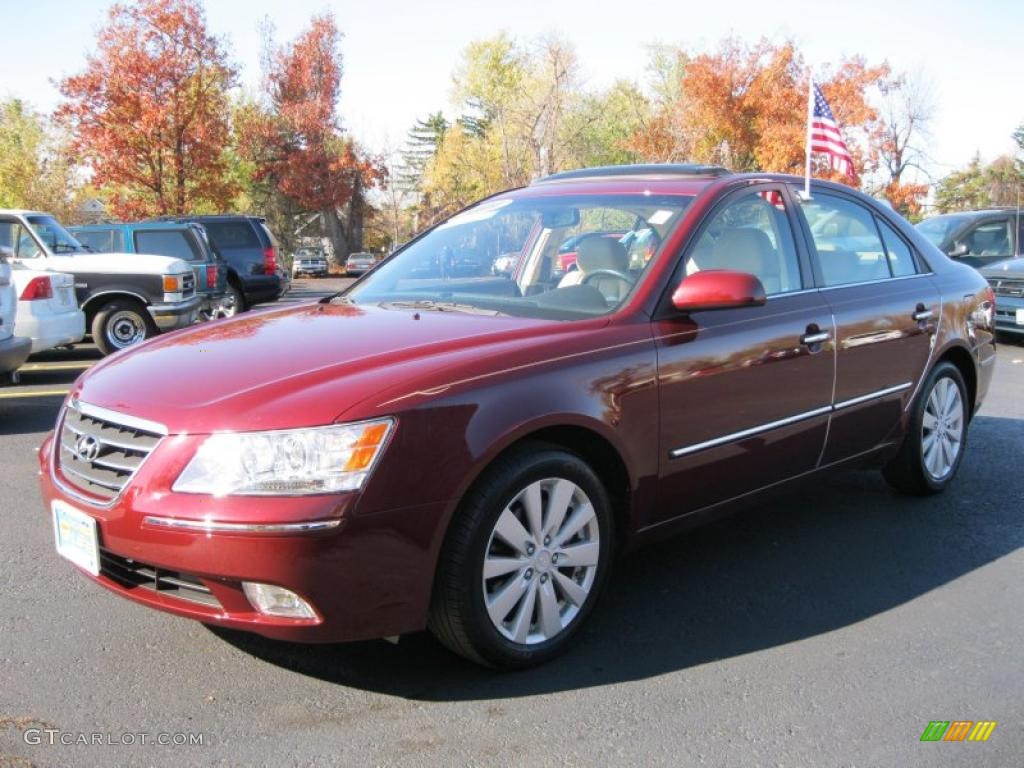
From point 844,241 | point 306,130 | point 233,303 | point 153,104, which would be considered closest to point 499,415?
point 844,241

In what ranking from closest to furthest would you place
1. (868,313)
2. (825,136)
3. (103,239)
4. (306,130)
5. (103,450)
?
(103,450), (868,313), (825,136), (103,239), (306,130)

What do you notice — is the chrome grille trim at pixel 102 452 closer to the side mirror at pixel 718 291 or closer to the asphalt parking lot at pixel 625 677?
the asphalt parking lot at pixel 625 677

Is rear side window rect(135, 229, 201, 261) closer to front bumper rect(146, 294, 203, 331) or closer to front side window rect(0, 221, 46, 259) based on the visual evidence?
front bumper rect(146, 294, 203, 331)

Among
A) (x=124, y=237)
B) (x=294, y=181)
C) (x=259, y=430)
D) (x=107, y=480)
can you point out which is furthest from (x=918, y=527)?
(x=294, y=181)

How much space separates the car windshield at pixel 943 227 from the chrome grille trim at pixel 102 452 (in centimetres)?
1275

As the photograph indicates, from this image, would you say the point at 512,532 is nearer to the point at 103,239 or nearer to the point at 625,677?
the point at 625,677

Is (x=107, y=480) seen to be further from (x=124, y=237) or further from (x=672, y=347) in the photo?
(x=124, y=237)

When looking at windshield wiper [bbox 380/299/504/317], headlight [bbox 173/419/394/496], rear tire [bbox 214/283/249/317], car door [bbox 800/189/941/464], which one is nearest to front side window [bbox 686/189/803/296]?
car door [bbox 800/189/941/464]

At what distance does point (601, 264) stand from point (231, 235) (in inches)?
577

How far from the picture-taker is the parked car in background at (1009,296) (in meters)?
11.6

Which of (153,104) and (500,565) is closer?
(500,565)

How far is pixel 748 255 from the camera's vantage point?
13.1 ft

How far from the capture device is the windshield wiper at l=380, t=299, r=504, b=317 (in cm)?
357

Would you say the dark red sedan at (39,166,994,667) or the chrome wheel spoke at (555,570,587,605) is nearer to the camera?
the dark red sedan at (39,166,994,667)
